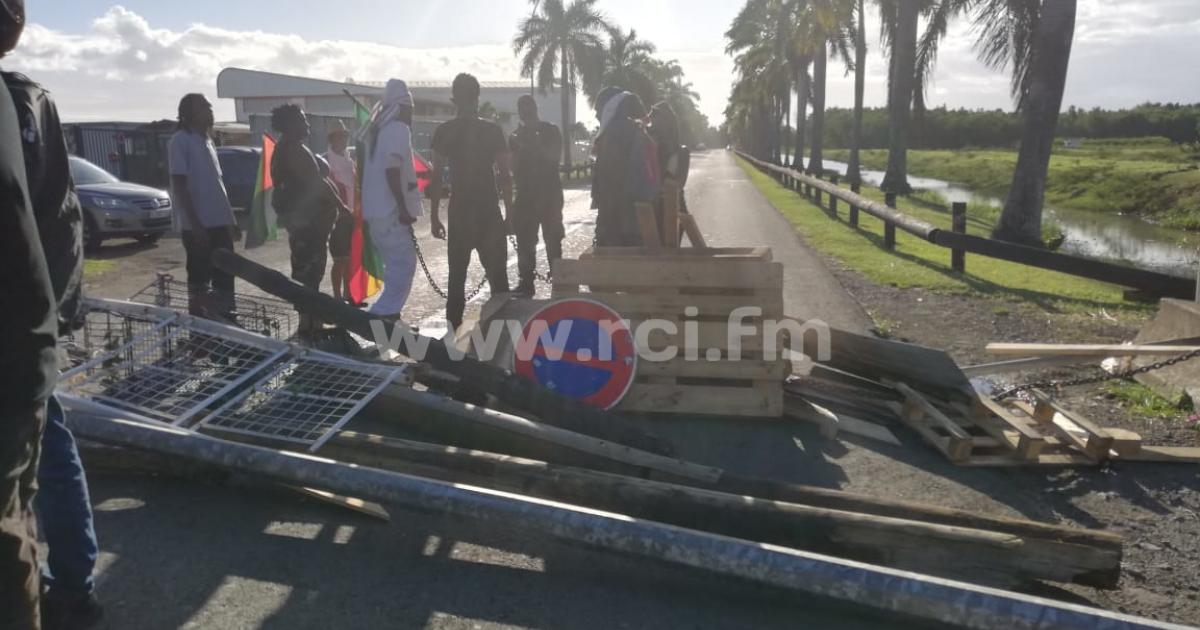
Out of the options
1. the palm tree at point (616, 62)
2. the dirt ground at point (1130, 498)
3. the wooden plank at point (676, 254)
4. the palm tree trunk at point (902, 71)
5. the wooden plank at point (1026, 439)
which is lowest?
the dirt ground at point (1130, 498)

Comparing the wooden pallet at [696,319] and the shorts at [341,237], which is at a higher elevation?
the shorts at [341,237]

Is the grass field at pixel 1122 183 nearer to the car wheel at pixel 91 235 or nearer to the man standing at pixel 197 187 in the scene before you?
the car wheel at pixel 91 235

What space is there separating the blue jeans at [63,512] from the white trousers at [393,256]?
412cm

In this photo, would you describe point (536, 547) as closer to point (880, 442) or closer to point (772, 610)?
point (772, 610)

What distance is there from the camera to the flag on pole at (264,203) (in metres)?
7.42

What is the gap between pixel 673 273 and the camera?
5828mm

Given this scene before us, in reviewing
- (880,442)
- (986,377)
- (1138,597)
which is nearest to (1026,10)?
(986,377)

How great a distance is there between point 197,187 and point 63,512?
4294mm

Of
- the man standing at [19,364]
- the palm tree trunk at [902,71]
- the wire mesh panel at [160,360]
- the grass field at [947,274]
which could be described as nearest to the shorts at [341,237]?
the wire mesh panel at [160,360]

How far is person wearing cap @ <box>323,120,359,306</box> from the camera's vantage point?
8242 mm

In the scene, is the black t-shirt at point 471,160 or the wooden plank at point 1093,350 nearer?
the wooden plank at point 1093,350

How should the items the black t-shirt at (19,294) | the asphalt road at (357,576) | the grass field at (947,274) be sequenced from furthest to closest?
1. the grass field at (947,274)
2. the asphalt road at (357,576)
3. the black t-shirt at (19,294)

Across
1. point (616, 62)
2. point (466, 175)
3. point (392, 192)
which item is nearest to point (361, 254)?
point (392, 192)

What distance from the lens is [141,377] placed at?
440 centimetres
